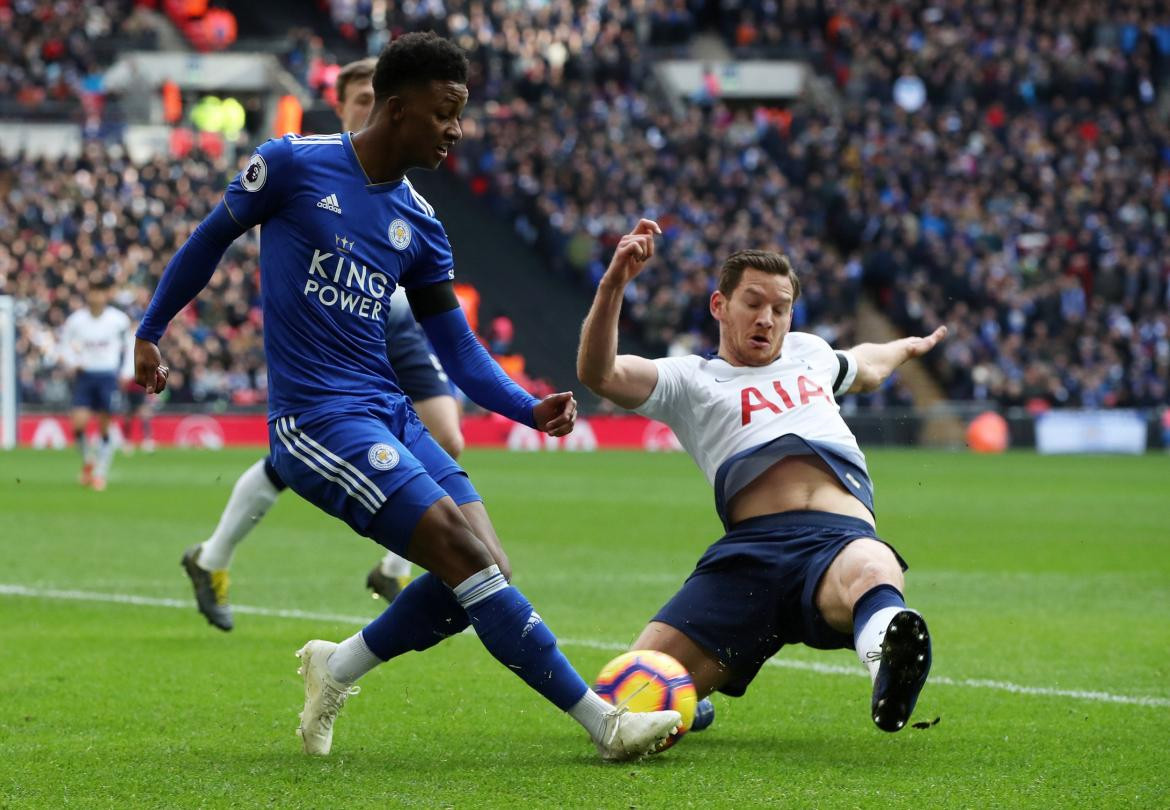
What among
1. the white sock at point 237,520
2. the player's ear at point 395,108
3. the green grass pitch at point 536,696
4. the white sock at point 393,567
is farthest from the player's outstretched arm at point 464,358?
the white sock at point 393,567

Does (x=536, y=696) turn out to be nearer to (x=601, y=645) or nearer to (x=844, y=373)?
(x=601, y=645)

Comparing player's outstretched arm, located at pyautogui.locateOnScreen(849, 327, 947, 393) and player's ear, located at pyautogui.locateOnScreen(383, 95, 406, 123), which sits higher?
player's ear, located at pyautogui.locateOnScreen(383, 95, 406, 123)

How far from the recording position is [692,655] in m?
5.83

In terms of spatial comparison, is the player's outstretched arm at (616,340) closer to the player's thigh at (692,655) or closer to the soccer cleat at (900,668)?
the player's thigh at (692,655)

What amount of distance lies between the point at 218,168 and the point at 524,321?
6.52m

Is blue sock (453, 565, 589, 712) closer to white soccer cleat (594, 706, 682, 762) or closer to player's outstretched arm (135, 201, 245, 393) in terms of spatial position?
white soccer cleat (594, 706, 682, 762)

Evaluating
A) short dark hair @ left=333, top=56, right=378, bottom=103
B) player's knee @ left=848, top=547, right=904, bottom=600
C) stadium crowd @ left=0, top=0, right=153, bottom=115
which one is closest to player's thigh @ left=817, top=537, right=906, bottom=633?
player's knee @ left=848, top=547, right=904, bottom=600

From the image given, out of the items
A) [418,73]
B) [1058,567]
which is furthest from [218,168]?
[418,73]

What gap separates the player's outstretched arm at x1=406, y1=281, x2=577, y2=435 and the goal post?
927 inches

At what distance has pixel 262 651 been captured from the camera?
7.97 meters

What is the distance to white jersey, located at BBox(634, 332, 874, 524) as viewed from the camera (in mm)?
6020

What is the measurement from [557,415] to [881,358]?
174 centimetres

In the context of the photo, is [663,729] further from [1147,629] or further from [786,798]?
[1147,629]

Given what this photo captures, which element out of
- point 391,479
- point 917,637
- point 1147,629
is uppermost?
point 391,479
